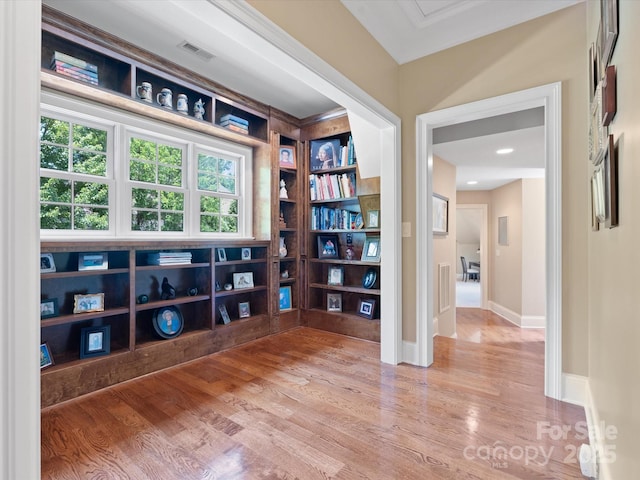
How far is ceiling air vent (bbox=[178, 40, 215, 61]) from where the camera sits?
2505 millimetres

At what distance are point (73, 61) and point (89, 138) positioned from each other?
0.56 m

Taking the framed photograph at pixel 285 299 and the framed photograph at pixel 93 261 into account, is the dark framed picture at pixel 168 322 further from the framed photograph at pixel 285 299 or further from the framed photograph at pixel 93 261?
the framed photograph at pixel 285 299

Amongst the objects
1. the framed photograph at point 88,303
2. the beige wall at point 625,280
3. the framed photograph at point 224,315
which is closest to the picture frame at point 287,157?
the framed photograph at point 224,315

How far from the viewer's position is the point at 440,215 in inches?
156

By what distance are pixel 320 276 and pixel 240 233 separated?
1.15m

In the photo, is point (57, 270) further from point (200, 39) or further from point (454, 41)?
point (454, 41)

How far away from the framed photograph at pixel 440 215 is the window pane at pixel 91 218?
330cm

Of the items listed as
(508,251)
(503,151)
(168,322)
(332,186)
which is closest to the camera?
(168,322)

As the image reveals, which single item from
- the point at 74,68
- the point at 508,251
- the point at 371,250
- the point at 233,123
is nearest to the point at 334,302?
the point at 371,250

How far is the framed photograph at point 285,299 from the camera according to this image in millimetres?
3801

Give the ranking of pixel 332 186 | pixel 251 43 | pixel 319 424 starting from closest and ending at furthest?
pixel 251 43
pixel 319 424
pixel 332 186

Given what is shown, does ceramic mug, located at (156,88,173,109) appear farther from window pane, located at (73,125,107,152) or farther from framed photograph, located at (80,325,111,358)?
framed photograph, located at (80,325,111,358)

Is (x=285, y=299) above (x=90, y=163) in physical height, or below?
below

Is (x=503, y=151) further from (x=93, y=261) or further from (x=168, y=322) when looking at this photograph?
(x=93, y=261)
